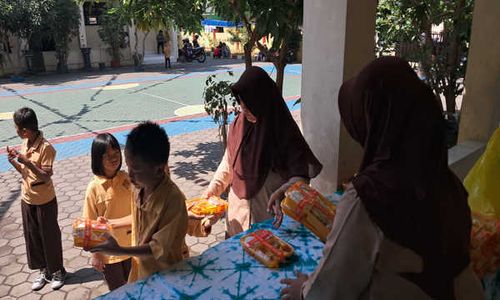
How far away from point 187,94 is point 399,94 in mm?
12164

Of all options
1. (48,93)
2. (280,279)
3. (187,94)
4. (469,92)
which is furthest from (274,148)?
(48,93)

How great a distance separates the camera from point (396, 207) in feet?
3.82

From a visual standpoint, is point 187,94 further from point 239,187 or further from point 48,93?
point 239,187

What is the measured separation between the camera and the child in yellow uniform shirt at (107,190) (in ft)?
8.22

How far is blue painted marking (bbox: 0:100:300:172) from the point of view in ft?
23.9

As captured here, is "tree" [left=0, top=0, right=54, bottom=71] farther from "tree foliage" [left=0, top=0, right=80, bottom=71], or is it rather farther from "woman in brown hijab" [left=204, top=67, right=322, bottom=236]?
"woman in brown hijab" [left=204, top=67, right=322, bottom=236]

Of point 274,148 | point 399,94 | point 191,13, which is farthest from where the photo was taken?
point 191,13

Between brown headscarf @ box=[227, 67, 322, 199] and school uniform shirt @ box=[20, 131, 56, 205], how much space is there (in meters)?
1.76

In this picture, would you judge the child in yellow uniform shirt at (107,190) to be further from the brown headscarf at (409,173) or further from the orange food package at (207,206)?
the brown headscarf at (409,173)

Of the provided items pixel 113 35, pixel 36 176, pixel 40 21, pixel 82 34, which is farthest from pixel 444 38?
pixel 82 34

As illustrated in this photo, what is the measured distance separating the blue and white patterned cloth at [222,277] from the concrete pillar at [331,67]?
1147 mm

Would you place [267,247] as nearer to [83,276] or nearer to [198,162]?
[83,276]

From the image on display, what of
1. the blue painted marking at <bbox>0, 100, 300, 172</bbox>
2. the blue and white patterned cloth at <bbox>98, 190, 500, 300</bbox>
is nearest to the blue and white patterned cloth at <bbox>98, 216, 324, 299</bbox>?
the blue and white patterned cloth at <bbox>98, 190, 500, 300</bbox>

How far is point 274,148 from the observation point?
2432mm
